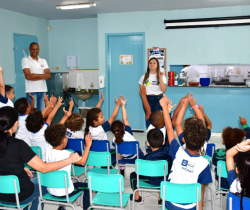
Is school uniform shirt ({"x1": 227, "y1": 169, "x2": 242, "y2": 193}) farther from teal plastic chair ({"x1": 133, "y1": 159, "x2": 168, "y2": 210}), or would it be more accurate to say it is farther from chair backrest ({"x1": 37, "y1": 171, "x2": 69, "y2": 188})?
chair backrest ({"x1": 37, "y1": 171, "x2": 69, "y2": 188})

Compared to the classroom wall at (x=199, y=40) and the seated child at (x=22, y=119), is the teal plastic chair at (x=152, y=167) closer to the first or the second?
the seated child at (x=22, y=119)

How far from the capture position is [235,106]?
18.4ft

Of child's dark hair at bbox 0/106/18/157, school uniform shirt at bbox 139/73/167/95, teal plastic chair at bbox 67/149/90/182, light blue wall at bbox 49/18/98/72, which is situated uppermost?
light blue wall at bbox 49/18/98/72

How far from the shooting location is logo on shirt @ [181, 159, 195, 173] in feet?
6.44

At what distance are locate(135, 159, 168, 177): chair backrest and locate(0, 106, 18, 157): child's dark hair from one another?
1063mm

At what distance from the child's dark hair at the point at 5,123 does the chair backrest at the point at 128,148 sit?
4.38ft

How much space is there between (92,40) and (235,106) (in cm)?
389

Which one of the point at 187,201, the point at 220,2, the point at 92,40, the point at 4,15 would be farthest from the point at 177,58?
the point at 187,201

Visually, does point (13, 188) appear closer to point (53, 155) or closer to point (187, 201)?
point (53, 155)

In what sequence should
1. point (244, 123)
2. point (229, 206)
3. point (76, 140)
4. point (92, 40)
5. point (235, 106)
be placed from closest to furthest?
point (229, 206), point (244, 123), point (76, 140), point (235, 106), point (92, 40)

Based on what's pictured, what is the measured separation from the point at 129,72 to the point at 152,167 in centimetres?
406

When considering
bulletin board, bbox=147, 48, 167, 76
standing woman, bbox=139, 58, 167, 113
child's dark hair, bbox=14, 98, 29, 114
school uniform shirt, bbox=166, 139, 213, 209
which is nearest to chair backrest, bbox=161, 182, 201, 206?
school uniform shirt, bbox=166, 139, 213, 209

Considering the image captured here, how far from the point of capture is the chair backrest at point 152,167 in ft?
7.57

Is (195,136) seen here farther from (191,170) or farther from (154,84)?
(154,84)
